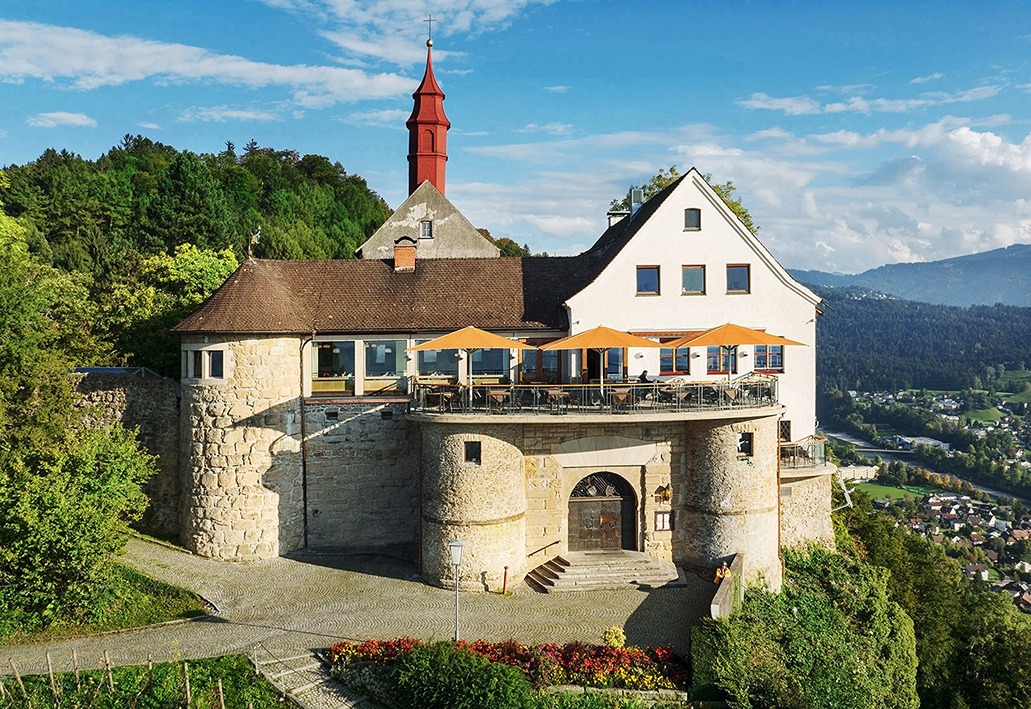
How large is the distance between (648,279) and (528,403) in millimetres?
6381

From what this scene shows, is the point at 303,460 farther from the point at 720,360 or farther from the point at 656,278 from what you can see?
the point at 720,360

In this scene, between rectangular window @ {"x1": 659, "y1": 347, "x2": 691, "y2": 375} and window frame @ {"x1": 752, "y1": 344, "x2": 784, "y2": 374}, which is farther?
window frame @ {"x1": 752, "y1": 344, "x2": 784, "y2": 374}

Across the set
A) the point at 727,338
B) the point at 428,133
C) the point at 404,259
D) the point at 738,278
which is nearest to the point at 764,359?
the point at 738,278

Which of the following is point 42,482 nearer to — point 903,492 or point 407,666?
point 407,666

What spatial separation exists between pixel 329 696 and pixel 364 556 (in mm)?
8648

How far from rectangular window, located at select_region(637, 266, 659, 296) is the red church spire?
23483 millimetres

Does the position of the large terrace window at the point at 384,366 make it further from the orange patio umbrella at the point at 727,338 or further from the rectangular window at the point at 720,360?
the rectangular window at the point at 720,360

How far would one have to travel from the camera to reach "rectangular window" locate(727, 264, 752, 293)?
25094mm

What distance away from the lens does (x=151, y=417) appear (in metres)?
26.3

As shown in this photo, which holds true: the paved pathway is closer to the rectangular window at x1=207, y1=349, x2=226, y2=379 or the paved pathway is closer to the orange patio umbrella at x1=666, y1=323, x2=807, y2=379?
the rectangular window at x1=207, y1=349, x2=226, y2=379

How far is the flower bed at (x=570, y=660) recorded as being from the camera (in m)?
16.4

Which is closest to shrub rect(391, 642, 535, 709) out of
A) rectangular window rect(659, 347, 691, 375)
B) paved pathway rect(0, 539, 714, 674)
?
paved pathway rect(0, 539, 714, 674)

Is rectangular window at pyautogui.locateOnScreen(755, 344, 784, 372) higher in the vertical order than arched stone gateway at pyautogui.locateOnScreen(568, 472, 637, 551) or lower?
higher

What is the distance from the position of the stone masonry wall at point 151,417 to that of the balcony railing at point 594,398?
9.80 metres
